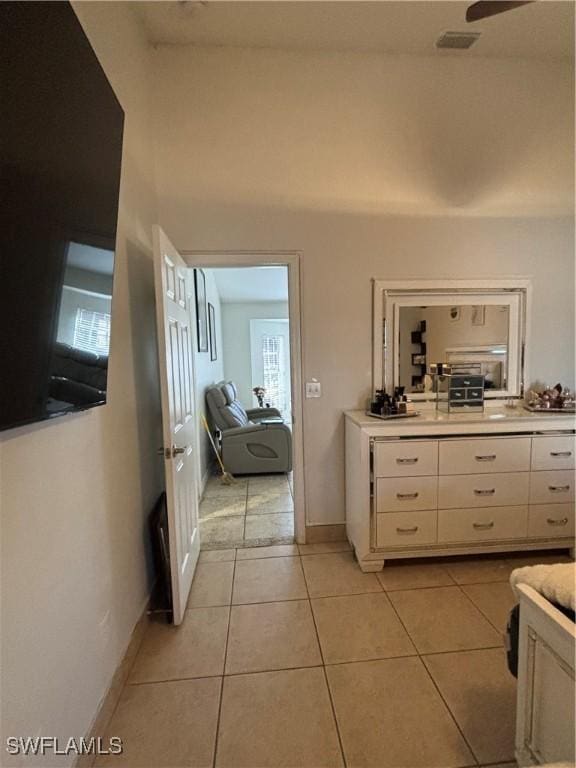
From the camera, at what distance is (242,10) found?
2076 mm

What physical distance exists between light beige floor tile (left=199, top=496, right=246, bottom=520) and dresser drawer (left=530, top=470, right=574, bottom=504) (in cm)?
225

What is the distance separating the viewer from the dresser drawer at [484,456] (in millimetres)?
2316

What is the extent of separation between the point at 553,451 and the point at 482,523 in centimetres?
65

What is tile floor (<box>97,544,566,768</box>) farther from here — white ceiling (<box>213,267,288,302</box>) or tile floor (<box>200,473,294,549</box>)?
white ceiling (<box>213,267,288,302</box>)

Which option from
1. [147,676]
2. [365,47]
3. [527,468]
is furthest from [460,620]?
[365,47]

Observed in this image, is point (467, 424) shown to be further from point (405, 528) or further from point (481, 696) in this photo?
point (481, 696)

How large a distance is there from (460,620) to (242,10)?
3.55m

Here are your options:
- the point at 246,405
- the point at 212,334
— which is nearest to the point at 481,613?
the point at 212,334

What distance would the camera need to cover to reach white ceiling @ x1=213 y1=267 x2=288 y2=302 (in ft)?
17.4

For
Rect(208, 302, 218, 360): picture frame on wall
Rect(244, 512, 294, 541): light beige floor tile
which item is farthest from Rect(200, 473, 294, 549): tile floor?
Rect(208, 302, 218, 360): picture frame on wall

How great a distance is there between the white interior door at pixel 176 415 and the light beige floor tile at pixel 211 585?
0.08 metres

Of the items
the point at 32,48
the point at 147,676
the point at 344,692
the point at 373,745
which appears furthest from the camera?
the point at 147,676

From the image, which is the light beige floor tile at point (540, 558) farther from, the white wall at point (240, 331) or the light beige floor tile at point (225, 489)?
the white wall at point (240, 331)

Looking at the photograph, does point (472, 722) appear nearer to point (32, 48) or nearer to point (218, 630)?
point (218, 630)
